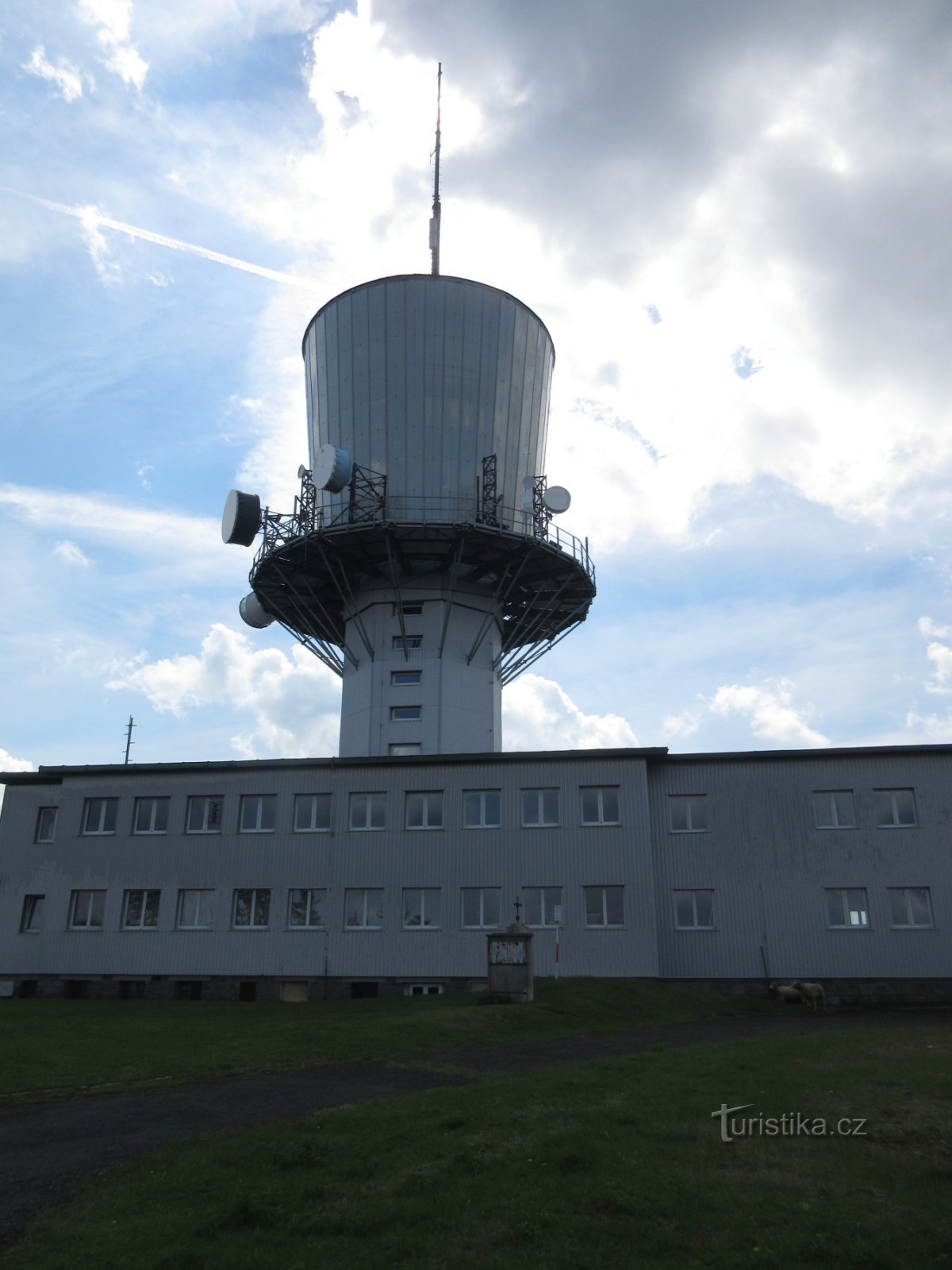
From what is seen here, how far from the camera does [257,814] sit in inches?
1512

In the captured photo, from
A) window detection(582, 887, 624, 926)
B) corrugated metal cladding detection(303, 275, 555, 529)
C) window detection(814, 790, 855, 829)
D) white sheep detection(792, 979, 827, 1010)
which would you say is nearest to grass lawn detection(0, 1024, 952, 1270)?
white sheep detection(792, 979, 827, 1010)

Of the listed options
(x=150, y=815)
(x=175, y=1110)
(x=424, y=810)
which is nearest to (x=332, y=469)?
(x=424, y=810)

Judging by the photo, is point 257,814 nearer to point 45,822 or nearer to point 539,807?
point 45,822

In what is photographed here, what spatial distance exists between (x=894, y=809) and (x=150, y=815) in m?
26.9

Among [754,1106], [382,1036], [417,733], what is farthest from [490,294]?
[754,1106]

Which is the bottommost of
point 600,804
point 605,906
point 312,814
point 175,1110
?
point 175,1110

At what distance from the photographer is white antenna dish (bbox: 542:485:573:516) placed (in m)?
45.8

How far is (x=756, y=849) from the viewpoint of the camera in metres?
36.1

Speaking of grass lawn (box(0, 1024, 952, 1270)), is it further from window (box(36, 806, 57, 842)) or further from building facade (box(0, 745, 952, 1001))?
window (box(36, 806, 57, 842))

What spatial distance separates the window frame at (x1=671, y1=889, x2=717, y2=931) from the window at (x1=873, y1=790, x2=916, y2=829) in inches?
248

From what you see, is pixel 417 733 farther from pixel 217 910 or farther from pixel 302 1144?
pixel 302 1144

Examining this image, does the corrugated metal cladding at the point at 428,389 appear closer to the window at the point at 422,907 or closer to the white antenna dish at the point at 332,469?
the white antenna dish at the point at 332,469

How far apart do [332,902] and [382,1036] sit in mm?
15610

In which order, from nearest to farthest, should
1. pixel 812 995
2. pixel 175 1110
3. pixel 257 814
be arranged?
pixel 175 1110 → pixel 812 995 → pixel 257 814
